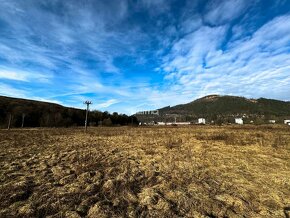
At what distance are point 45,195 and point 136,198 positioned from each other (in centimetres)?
235

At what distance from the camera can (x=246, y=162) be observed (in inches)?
428

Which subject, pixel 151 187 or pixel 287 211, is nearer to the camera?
pixel 287 211

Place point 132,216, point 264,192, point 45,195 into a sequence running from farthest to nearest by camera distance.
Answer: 1. point 264,192
2. point 45,195
3. point 132,216

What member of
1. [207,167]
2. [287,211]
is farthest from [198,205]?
[207,167]

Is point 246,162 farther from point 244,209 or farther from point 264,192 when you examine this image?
point 244,209

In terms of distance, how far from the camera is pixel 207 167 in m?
9.84

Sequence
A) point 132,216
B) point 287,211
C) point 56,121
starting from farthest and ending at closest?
point 56,121 < point 287,211 < point 132,216

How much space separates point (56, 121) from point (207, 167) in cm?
7393

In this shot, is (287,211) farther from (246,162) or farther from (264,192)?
(246,162)

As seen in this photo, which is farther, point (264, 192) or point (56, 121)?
point (56, 121)

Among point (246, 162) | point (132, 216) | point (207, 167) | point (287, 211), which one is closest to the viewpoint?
point (132, 216)

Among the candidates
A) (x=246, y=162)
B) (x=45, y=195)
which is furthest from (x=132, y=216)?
(x=246, y=162)

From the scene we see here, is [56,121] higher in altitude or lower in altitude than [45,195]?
higher

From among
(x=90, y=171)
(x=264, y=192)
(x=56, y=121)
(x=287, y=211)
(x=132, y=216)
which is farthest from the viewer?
(x=56, y=121)
